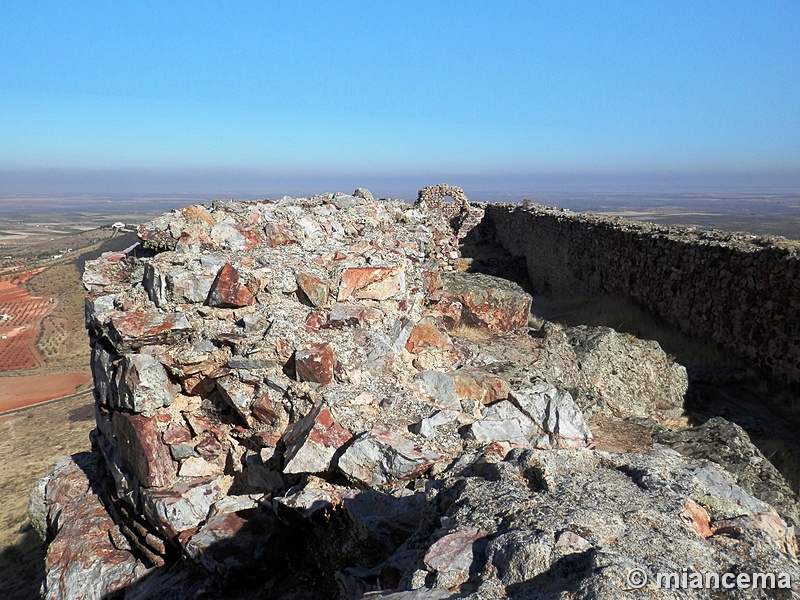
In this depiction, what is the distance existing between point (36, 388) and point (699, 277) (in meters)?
21.2

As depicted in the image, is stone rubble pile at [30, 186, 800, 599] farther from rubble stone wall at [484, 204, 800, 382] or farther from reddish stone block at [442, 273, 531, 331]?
rubble stone wall at [484, 204, 800, 382]

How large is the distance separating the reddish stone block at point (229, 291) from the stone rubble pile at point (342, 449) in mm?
18

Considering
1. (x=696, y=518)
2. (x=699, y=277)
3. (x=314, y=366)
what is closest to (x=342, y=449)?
(x=314, y=366)

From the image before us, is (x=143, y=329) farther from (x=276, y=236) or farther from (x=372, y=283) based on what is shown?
(x=372, y=283)

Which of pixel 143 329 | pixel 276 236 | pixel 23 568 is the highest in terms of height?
pixel 276 236

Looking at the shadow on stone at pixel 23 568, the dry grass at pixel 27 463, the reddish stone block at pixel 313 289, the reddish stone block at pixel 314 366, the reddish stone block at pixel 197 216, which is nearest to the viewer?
the reddish stone block at pixel 314 366

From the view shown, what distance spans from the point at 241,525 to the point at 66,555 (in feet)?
5.89

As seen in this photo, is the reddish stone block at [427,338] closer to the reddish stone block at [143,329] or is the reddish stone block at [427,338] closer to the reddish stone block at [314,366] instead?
the reddish stone block at [314,366]

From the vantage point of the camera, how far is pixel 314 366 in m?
3.99

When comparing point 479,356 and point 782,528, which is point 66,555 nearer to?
point 479,356

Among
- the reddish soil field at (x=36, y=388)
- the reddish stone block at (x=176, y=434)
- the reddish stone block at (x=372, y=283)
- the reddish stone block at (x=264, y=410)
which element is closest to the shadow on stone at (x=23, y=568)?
the reddish stone block at (x=176, y=434)

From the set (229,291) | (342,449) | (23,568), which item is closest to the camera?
(342,449)

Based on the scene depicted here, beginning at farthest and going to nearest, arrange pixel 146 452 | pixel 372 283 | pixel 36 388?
pixel 36 388, pixel 372 283, pixel 146 452

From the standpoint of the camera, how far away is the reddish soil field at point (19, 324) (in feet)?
77.5
